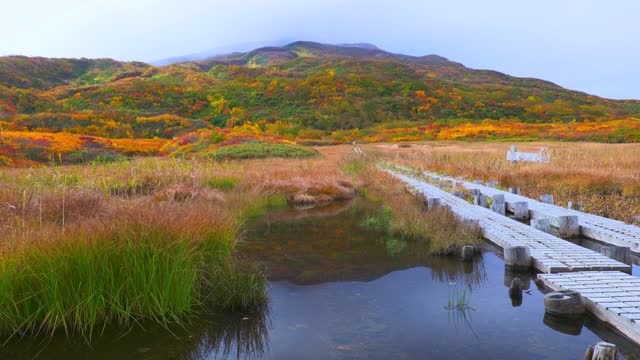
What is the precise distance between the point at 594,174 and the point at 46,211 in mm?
13869

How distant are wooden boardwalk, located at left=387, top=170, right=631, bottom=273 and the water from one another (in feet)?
1.25

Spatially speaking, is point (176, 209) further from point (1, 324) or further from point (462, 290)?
point (462, 290)

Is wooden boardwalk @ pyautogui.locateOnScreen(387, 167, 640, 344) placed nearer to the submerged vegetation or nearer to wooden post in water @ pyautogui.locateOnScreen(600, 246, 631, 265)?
wooden post in water @ pyautogui.locateOnScreen(600, 246, 631, 265)

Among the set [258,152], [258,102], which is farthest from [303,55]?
[258,152]

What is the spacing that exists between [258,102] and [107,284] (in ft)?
190

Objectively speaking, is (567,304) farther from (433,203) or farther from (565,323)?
(433,203)

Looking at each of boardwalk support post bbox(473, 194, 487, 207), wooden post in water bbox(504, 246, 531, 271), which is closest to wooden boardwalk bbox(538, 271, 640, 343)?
wooden post in water bbox(504, 246, 531, 271)

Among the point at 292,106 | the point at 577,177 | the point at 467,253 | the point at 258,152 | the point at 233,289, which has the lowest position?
the point at 467,253

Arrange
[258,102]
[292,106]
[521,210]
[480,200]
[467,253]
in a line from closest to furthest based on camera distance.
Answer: [467,253] → [521,210] → [480,200] → [292,106] → [258,102]

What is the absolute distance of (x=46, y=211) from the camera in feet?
24.8

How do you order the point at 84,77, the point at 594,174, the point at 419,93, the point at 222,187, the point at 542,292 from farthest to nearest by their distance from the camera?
the point at 84,77 < the point at 419,93 < the point at 222,187 < the point at 594,174 < the point at 542,292

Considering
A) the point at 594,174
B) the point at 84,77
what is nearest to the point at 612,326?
the point at 594,174

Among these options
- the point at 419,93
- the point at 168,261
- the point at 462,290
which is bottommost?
the point at 462,290

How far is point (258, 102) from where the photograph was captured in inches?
2435
